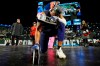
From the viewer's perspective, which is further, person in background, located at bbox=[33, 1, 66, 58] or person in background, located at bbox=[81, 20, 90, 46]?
person in background, located at bbox=[81, 20, 90, 46]

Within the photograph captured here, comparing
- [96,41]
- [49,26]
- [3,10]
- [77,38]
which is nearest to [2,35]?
[3,10]

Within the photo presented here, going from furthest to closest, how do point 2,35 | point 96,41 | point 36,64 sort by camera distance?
point 2,35
point 96,41
point 36,64

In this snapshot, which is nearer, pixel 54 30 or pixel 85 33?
pixel 54 30

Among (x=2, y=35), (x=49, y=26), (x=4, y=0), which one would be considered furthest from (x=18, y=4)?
(x=49, y=26)

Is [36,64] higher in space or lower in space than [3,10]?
lower

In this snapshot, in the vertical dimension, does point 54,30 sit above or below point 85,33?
above

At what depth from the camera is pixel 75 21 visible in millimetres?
19203

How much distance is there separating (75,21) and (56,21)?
14796mm

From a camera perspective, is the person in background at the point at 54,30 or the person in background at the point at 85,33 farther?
the person in background at the point at 85,33

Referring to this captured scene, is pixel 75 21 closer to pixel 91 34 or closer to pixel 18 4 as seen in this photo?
pixel 91 34

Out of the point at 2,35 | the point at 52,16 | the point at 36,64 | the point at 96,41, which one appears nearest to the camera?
the point at 36,64

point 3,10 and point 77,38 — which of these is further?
point 3,10

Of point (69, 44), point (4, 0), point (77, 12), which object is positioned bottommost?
point (69, 44)

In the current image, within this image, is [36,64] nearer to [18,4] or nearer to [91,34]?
[91,34]
